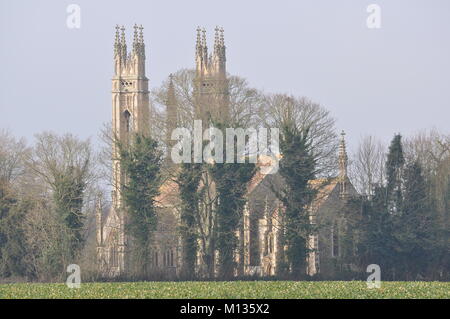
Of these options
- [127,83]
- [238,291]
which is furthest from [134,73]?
[238,291]

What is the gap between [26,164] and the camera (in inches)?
3575

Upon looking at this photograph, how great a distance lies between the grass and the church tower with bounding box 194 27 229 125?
24048mm

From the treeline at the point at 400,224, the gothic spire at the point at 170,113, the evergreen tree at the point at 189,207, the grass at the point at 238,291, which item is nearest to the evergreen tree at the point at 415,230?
the treeline at the point at 400,224

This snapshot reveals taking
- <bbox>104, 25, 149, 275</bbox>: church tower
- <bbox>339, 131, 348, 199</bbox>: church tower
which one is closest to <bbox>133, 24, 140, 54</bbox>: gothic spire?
<bbox>104, 25, 149, 275</bbox>: church tower

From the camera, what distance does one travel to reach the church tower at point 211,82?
87.6m

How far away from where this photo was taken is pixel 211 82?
95688mm

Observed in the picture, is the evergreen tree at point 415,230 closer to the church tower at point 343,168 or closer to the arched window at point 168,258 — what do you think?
the church tower at point 343,168

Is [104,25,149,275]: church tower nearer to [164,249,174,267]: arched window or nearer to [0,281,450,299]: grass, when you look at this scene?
[164,249,174,267]: arched window

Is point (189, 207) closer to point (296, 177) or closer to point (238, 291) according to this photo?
point (296, 177)

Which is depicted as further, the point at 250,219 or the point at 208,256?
the point at 250,219

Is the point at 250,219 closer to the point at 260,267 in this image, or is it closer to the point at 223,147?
the point at 260,267

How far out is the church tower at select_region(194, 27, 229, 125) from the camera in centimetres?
8756
